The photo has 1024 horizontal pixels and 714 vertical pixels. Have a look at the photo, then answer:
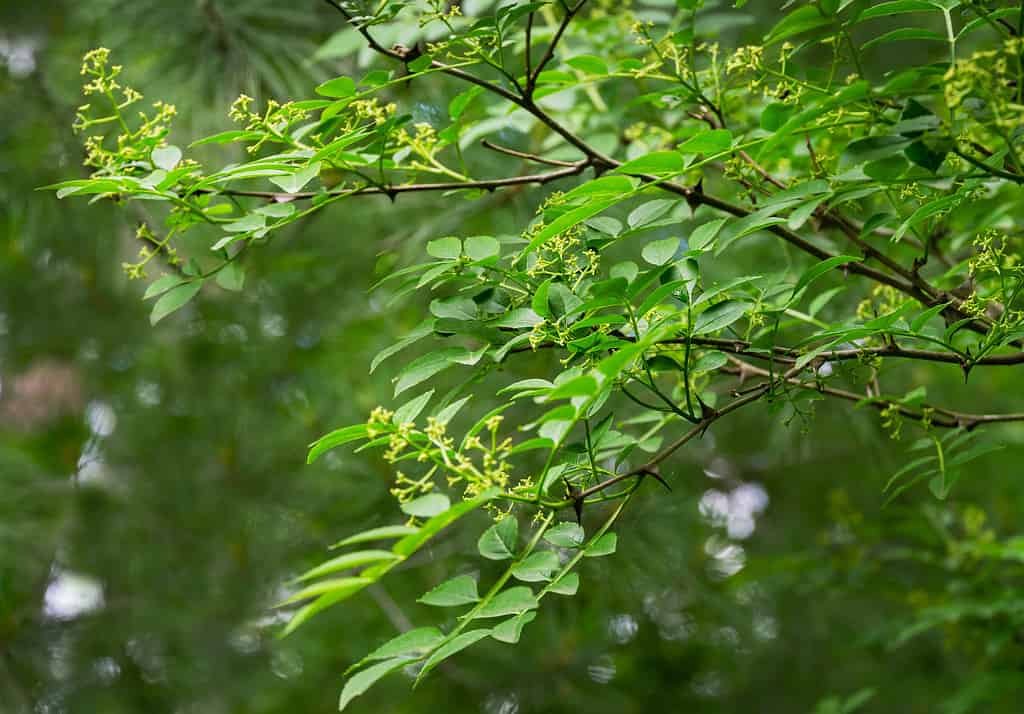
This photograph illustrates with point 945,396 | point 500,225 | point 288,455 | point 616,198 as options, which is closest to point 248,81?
point 500,225

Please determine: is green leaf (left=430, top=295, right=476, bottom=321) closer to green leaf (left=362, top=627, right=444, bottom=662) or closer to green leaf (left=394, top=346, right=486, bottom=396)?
green leaf (left=394, top=346, right=486, bottom=396)

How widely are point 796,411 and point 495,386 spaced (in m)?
0.80

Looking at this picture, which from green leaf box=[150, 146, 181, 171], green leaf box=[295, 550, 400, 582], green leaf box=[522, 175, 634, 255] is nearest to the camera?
green leaf box=[295, 550, 400, 582]

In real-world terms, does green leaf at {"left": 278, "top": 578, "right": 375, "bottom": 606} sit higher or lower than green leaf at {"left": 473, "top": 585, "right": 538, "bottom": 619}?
higher

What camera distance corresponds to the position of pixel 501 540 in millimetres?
Answer: 483

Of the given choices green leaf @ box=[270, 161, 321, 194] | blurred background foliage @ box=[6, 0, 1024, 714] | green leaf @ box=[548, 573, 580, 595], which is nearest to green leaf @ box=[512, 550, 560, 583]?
green leaf @ box=[548, 573, 580, 595]

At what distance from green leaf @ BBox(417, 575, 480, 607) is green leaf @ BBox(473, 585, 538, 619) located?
2cm

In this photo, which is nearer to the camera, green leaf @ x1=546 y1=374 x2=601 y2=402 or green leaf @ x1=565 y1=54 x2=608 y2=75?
green leaf @ x1=546 y1=374 x2=601 y2=402

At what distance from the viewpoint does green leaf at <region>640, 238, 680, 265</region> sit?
531 millimetres

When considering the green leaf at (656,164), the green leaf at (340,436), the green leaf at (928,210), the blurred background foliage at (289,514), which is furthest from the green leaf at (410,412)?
the blurred background foliage at (289,514)

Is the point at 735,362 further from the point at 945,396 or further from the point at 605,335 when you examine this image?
the point at 945,396

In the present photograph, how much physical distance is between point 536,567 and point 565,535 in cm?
3

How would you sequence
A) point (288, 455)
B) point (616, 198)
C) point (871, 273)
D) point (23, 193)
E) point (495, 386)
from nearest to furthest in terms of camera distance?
point (616, 198), point (871, 273), point (495, 386), point (23, 193), point (288, 455)

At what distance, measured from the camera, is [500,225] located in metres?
1.41
